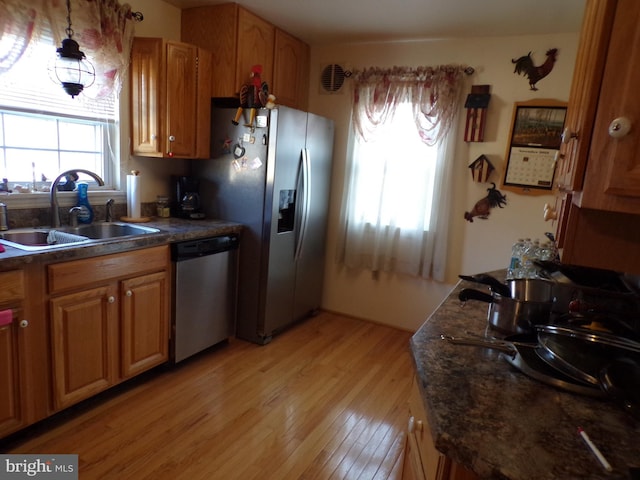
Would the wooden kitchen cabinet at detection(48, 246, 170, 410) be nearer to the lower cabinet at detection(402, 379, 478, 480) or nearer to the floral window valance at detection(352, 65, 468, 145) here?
the lower cabinet at detection(402, 379, 478, 480)

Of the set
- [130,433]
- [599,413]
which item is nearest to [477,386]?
[599,413]

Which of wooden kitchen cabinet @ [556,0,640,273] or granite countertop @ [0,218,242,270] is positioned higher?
wooden kitchen cabinet @ [556,0,640,273]

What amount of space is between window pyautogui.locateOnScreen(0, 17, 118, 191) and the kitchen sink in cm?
29

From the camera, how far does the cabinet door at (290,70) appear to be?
3.33 metres

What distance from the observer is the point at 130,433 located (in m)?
2.07

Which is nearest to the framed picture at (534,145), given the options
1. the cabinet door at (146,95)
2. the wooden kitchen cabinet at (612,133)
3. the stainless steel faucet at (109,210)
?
the wooden kitchen cabinet at (612,133)

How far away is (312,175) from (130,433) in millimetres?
2148

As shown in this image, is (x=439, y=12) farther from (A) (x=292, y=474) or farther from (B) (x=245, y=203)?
(A) (x=292, y=474)

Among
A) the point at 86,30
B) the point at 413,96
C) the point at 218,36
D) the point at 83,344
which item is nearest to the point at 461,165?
the point at 413,96

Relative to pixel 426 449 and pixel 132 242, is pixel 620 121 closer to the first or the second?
pixel 426 449

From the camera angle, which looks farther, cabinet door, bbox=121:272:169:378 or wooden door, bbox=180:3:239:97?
wooden door, bbox=180:3:239:97

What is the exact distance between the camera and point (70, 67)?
226cm

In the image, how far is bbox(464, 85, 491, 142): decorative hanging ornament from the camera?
123 inches

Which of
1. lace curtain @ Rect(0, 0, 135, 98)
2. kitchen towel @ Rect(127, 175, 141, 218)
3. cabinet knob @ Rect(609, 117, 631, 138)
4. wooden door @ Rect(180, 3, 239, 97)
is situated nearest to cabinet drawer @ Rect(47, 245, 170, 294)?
kitchen towel @ Rect(127, 175, 141, 218)
